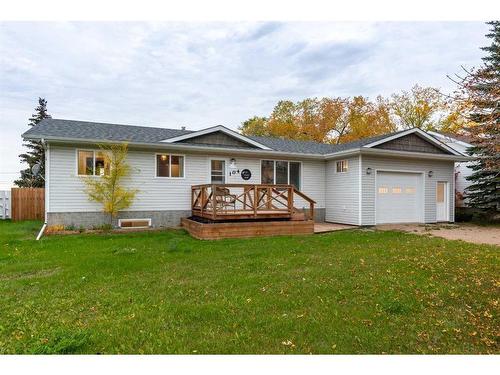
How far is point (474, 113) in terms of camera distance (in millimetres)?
3863

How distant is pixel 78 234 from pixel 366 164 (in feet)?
33.8

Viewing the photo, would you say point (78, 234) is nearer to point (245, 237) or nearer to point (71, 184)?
point (71, 184)

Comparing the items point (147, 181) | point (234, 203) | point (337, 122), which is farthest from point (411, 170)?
point (337, 122)

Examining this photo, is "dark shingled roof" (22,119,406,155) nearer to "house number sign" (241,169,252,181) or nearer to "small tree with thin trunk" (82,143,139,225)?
"small tree with thin trunk" (82,143,139,225)

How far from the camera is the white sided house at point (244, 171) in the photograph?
10.2 meters

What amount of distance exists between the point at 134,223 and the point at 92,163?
2.43 meters

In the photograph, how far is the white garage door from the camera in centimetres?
1270

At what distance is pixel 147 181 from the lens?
1111 cm

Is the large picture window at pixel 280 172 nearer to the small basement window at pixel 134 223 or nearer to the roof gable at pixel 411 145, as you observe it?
the roof gable at pixel 411 145

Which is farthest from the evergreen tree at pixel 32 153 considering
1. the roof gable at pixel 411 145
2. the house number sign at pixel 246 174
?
the roof gable at pixel 411 145

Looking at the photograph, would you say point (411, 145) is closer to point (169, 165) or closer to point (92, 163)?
point (169, 165)

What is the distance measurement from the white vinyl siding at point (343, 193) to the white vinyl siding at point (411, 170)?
32cm

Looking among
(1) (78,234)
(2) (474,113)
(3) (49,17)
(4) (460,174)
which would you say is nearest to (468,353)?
(2) (474,113)

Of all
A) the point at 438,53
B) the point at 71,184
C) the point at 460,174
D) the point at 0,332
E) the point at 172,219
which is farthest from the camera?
the point at 460,174
